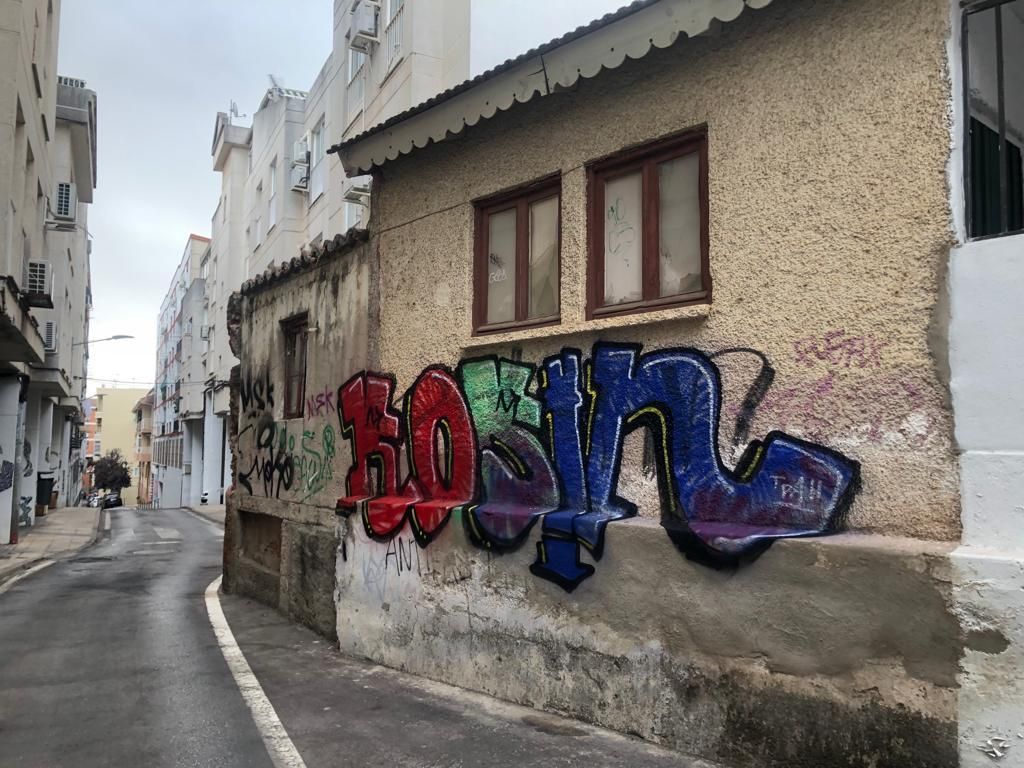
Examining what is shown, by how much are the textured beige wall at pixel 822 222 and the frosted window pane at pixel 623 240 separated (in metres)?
0.19

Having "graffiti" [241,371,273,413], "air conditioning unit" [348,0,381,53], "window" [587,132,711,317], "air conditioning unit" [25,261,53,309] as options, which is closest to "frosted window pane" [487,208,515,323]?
"window" [587,132,711,317]

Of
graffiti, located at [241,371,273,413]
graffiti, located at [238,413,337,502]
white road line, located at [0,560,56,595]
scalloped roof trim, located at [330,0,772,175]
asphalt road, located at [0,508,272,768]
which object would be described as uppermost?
scalloped roof trim, located at [330,0,772,175]

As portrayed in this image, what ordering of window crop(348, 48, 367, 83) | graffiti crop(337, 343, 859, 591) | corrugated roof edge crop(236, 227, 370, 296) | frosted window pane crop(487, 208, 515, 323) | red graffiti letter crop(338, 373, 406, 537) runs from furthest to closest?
1. window crop(348, 48, 367, 83)
2. corrugated roof edge crop(236, 227, 370, 296)
3. red graffiti letter crop(338, 373, 406, 537)
4. frosted window pane crop(487, 208, 515, 323)
5. graffiti crop(337, 343, 859, 591)

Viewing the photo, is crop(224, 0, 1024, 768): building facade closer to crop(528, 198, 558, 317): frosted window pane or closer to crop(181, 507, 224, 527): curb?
crop(528, 198, 558, 317): frosted window pane

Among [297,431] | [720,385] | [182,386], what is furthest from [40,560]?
[182,386]

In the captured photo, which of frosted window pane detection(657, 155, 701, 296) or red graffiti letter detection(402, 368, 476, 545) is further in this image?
Result: red graffiti letter detection(402, 368, 476, 545)

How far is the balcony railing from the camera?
55.1 ft

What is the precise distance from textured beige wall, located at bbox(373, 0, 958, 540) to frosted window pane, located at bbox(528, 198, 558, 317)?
249 mm

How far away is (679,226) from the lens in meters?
5.06

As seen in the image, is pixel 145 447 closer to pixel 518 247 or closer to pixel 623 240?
pixel 518 247

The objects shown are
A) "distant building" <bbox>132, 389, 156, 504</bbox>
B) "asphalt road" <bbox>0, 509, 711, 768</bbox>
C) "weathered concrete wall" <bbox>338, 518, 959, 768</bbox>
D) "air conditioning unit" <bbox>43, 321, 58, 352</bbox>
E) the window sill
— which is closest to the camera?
"weathered concrete wall" <bbox>338, 518, 959, 768</bbox>

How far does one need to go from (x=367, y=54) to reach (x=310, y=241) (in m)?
6.63

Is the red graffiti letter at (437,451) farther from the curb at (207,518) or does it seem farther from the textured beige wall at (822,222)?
the curb at (207,518)

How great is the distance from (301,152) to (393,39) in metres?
8.68
